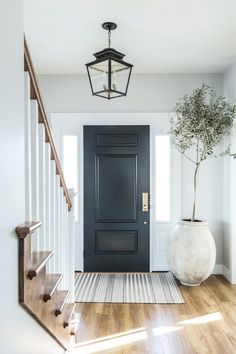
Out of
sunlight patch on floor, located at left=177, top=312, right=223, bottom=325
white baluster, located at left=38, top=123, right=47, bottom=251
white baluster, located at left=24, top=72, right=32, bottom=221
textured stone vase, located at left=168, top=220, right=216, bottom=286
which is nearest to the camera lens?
white baluster, located at left=24, top=72, right=32, bottom=221

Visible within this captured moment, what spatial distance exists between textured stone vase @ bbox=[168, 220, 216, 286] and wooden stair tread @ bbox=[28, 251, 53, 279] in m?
2.61

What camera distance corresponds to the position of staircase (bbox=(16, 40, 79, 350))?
117 centimetres

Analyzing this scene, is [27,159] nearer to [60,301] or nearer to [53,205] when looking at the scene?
[53,205]

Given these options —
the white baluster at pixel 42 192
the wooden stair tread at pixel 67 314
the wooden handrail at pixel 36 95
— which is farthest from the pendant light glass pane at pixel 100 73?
the wooden stair tread at pixel 67 314

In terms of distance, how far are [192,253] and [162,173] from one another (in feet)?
4.13

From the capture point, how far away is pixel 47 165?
163cm

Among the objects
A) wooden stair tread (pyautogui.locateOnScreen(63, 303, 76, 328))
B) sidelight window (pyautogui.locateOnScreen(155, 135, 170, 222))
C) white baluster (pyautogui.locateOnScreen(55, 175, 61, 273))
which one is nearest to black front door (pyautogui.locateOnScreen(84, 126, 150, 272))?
sidelight window (pyautogui.locateOnScreen(155, 135, 170, 222))

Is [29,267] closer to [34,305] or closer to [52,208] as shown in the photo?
[34,305]

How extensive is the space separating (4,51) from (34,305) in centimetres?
97

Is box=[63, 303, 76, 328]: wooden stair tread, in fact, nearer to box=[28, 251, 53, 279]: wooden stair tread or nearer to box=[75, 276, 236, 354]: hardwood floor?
box=[75, 276, 236, 354]: hardwood floor

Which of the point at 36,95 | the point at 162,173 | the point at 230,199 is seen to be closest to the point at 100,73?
the point at 36,95

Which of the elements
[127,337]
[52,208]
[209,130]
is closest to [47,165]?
[52,208]

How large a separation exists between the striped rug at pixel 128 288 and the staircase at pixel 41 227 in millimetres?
1444

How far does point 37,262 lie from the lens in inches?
49.8
